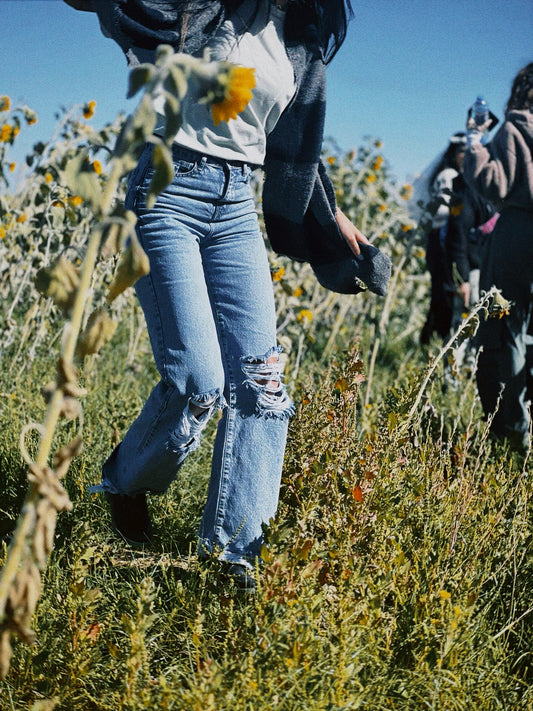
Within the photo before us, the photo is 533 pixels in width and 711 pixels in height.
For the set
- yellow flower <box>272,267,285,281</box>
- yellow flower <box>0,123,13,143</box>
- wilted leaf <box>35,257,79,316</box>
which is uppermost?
yellow flower <box>0,123,13,143</box>

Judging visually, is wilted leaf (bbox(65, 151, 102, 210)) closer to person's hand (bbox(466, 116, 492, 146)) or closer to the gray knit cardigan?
the gray knit cardigan

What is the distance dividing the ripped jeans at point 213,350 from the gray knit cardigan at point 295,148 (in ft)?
0.60

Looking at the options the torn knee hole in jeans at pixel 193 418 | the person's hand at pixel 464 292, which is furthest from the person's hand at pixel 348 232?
the person's hand at pixel 464 292

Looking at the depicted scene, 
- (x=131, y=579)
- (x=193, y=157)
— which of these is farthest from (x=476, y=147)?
(x=131, y=579)

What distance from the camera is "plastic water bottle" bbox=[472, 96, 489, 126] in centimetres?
352

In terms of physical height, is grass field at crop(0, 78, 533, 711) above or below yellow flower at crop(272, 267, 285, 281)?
below

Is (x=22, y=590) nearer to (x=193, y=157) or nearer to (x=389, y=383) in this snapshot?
(x=193, y=157)

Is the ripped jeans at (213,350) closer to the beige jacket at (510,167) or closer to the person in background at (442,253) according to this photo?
the beige jacket at (510,167)

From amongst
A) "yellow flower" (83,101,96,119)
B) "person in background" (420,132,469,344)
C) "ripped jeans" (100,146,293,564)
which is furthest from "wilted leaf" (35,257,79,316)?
"person in background" (420,132,469,344)

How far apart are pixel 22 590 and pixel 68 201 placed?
8.50ft

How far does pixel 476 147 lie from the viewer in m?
3.34

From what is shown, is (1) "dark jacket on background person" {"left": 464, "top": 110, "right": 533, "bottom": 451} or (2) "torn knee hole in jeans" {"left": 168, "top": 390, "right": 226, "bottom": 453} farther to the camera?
(1) "dark jacket on background person" {"left": 464, "top": 110, "right": 533, "bottom": 451}

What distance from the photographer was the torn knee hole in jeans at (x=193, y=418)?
71.4 inches

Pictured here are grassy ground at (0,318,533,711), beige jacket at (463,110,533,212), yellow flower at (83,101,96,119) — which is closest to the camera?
grassy ground at (0,318,533,711)
